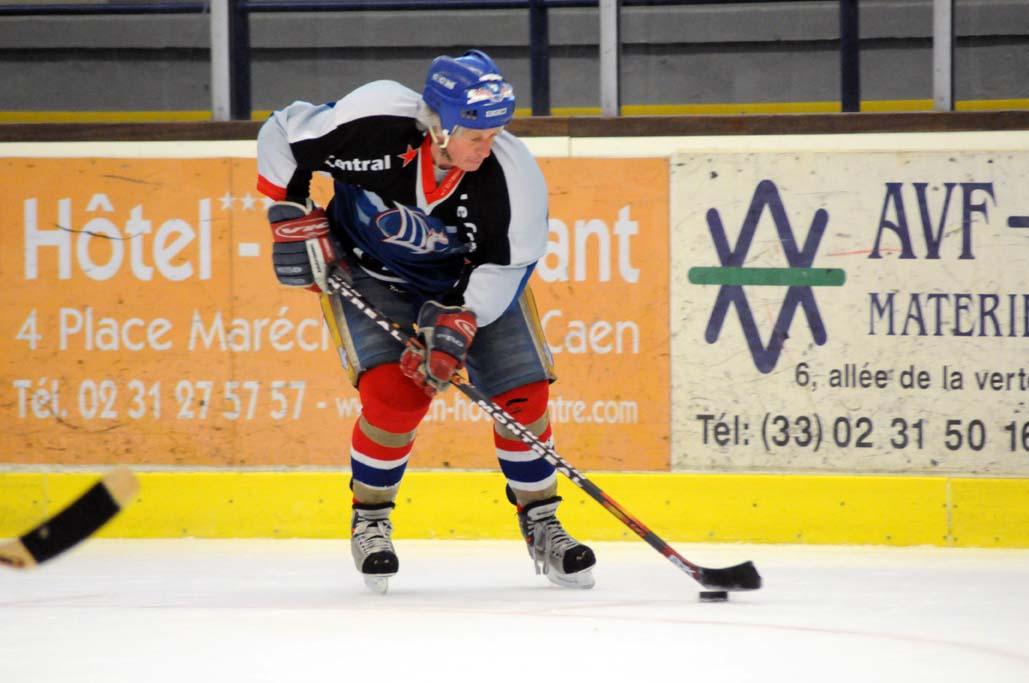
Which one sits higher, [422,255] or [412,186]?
[412,186]

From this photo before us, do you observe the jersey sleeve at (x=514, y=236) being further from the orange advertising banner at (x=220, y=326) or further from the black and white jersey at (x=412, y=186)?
the orange advertising banner at (x=220, y=326)

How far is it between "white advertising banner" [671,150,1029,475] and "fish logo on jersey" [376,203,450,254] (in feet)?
4.11

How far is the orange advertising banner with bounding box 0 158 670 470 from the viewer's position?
4387mm

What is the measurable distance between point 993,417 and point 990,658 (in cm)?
182

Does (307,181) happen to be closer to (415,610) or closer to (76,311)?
(415,610)

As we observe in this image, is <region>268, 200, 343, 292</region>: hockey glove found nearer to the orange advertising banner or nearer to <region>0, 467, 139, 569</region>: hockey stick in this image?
<region>0, 467, 139, 569</region>: hockey stick

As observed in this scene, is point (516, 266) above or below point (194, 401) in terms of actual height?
above

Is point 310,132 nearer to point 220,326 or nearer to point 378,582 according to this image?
point 378,582

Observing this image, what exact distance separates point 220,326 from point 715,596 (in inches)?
76.7

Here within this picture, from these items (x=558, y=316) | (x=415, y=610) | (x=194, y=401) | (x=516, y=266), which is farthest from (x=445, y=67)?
(x=194, y=401)

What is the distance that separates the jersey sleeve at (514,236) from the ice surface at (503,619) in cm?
63

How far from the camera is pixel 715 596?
3.14 metres

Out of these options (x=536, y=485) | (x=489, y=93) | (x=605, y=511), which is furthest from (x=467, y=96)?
(x=605, y=511)

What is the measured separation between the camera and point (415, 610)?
9.94ft
